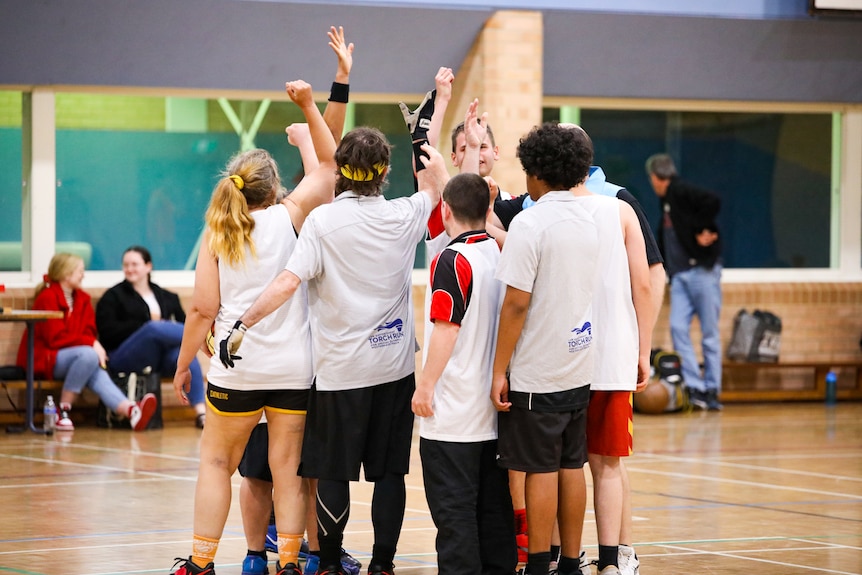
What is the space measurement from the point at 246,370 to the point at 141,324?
6.09 meters

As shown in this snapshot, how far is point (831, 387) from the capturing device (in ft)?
42.1

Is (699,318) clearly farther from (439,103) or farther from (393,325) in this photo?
(393,325)

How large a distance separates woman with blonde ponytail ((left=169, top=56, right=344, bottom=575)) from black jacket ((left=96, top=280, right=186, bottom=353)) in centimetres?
581

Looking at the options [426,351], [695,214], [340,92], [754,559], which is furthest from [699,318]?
[426,351]

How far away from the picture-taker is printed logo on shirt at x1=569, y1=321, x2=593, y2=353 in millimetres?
4727

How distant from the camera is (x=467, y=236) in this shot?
479 cm

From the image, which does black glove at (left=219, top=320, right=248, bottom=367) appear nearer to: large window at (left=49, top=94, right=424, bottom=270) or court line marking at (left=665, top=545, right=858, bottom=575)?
court line marking at (left=665, top=545, right=858, bottom=575)

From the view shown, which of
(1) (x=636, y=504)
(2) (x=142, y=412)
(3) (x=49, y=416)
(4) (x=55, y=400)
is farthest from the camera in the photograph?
(4) (x=55, y=400)

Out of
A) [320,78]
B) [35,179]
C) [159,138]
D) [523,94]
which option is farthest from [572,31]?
[35,179]

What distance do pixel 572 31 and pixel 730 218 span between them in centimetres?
291

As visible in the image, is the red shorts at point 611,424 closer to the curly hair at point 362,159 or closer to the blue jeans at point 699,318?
the curly hair at point 362,159

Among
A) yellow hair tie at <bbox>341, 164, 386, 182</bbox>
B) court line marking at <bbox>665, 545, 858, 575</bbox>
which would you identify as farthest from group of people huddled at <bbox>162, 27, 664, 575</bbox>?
court line marking at <bbox>665, 545, 858, 575</bbox>

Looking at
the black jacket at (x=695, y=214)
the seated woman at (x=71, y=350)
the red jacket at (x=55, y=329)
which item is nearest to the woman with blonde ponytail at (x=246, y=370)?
the seated woman at (x=71, y=350)

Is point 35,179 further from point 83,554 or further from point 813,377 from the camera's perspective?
point 813,377
